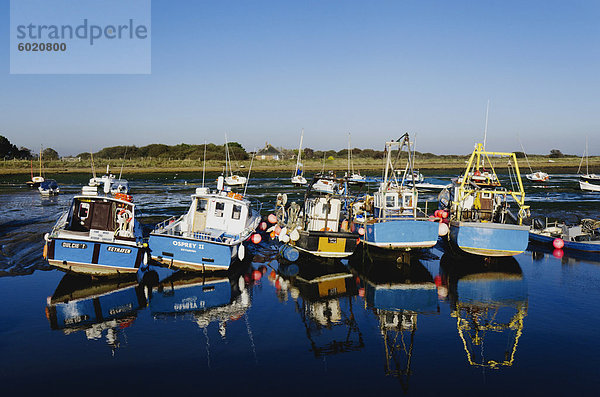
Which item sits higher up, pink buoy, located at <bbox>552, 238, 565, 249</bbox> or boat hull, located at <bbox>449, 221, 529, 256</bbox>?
boat hull, located at <bbox>449, 221, 529, 256</bbox>

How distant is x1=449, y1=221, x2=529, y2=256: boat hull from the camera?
71.1ft

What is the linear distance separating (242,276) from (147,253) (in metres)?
4.84

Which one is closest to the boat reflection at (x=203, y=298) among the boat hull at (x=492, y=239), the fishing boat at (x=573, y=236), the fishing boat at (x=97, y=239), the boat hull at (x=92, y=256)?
the boat hull at (x=92, y=256)

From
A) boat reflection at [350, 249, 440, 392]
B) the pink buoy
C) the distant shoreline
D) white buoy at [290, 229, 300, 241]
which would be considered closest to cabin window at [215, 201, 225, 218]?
white buoy at [290, 229, 300, 241]

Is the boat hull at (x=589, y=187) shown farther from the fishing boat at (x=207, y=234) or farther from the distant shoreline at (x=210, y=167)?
the distant shoreline at (x=210, y=167)

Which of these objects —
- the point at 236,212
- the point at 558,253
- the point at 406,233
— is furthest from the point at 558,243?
the point at 236,212

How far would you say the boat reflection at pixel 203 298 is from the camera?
52.7 ft

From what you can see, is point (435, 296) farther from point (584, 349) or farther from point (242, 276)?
point (242, 276)

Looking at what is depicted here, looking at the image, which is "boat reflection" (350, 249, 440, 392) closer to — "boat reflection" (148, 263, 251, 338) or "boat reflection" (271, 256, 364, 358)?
"boat reflection" (271, 256, 364, 358)

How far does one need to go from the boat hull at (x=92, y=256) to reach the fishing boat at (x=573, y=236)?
918 inches

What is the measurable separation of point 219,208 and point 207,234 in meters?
2.46

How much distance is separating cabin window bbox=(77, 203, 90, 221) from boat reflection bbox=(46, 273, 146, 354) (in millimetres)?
2708

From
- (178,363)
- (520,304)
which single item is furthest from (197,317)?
(520,304)

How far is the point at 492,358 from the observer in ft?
42.0
